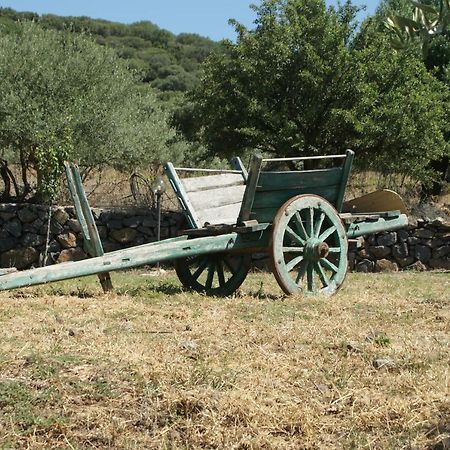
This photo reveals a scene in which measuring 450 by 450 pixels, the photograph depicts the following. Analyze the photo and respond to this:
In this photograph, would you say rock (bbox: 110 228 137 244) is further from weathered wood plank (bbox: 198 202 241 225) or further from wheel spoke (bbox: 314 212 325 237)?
wheel spoke (bbox: 314 212 325 237)

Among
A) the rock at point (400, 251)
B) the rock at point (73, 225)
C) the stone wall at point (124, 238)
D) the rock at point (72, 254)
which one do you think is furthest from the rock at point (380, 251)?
the rock at point (73, 225)

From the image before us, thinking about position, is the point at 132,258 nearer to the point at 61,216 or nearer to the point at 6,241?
the point at 61,216

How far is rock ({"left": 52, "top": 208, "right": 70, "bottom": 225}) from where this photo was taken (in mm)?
13523

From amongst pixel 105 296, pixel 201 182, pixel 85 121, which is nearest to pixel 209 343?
pixel 105 296

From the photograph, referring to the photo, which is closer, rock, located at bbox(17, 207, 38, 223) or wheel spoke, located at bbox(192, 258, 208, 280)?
wheel spoke, located at bbox(192, 258, 208, 280)

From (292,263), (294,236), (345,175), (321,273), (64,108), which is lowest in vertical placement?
(321,273)

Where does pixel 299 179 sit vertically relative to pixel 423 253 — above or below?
above

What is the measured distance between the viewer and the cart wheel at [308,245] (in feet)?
22.9

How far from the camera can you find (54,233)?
13.5 m

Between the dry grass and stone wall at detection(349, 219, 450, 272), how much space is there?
779 cm

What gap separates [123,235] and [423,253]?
552 cm

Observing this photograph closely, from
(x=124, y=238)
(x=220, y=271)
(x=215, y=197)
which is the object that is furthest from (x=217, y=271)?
(x=124, y=238)

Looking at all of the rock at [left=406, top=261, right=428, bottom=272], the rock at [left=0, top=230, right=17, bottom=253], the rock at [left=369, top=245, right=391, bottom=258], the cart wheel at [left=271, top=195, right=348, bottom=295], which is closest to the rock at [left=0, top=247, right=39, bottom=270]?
the rock at [left=0, top=230, right=17, bottom=253]

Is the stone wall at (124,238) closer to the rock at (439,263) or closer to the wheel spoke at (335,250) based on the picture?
the rock at (439,263)
